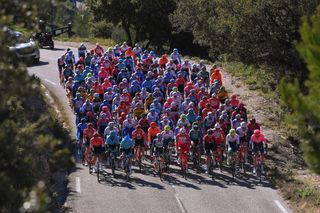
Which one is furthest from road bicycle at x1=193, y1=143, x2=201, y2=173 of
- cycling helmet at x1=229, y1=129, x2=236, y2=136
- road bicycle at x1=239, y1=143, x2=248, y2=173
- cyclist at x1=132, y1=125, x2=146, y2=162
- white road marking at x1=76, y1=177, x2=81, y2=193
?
white road marking at x1=76, y1=177, x2=81, y2=193

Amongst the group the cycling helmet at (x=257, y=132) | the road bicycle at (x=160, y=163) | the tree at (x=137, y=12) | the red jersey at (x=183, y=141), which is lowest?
the road bicycle at (x=160, y=163)

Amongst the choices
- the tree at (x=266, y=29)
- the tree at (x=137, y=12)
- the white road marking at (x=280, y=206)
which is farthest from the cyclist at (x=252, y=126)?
the tree at (x=137, y=12)


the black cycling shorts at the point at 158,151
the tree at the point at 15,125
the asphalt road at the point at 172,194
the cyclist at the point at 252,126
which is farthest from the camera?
the cyclist at the point at 252,126

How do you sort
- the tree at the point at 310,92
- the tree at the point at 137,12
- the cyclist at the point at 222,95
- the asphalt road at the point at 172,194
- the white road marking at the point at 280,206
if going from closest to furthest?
the tree at the point at 310,92 < the asphalt road at the point at 172,194 < the white road marking at the point at 280,206 < the cyclist at the point at 222,95 < the tree at the point at 137,12

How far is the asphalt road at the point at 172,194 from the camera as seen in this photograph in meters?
19.1

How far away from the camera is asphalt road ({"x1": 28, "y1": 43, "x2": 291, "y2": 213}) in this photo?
1908 centimetres

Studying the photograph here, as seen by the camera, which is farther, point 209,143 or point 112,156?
point 209,143

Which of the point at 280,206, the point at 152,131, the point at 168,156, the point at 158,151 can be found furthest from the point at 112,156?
the point at 280,206

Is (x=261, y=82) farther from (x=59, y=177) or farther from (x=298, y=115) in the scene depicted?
(x=298, y=115)

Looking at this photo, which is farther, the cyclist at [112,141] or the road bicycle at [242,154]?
the road bicycle at [242,154]

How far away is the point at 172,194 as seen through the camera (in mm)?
20062

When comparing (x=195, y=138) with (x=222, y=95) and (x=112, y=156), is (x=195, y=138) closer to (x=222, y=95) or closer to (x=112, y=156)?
(x=112, y=156)

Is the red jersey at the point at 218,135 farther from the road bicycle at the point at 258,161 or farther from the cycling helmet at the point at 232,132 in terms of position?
the road bicycle at the point at 258,161

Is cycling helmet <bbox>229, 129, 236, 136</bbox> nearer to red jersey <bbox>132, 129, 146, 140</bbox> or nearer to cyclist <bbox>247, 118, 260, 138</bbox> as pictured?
cyclist <bbox>247, 118, 260, 138</bbox>
